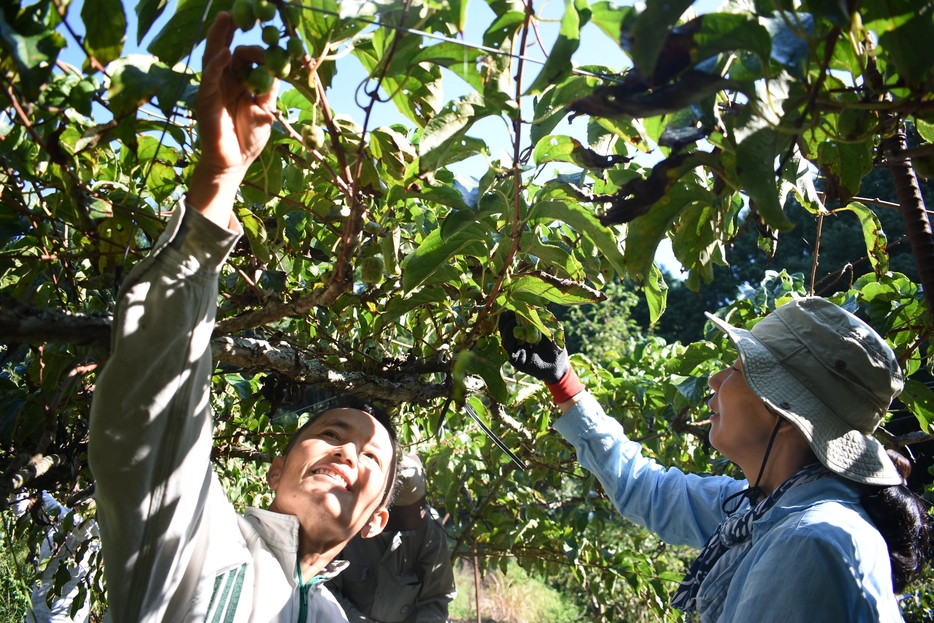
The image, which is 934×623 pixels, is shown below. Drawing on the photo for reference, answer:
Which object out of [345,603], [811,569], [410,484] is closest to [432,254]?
[811,569]

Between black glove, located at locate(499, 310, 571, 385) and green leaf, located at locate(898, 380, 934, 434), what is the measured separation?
0.91m

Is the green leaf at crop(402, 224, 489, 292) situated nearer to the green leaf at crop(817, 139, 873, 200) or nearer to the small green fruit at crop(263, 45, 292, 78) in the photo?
the small green fruit at crop(263, 45, 292, 78)

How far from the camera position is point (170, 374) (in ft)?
2.52

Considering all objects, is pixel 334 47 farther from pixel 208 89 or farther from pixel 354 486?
pixel 354 486

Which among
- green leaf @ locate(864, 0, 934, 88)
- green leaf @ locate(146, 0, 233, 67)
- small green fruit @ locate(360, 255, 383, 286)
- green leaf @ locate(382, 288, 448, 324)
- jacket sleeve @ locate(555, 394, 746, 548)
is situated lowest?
jacket sleeve @ locate(555, 394, 746, 548)

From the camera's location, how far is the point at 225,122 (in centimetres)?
77

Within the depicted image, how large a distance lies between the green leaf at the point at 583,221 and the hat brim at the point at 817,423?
0.49m

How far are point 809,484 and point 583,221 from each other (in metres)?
0.72

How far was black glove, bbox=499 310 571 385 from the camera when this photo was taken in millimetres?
1617

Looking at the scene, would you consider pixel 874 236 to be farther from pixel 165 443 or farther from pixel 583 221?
pixel 165 443

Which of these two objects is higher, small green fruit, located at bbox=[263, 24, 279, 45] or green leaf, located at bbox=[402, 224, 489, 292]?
small green fruit, located at bbox=[263, 24, 279, 45]

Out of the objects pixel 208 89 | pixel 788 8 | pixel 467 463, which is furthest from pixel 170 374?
pixel 467 463

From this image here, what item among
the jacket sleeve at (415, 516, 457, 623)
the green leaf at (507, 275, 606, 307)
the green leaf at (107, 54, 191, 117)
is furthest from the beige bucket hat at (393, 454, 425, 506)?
the green leaf at (107, 54, 191, 117)

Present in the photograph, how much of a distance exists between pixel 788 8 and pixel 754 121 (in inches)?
4.3
